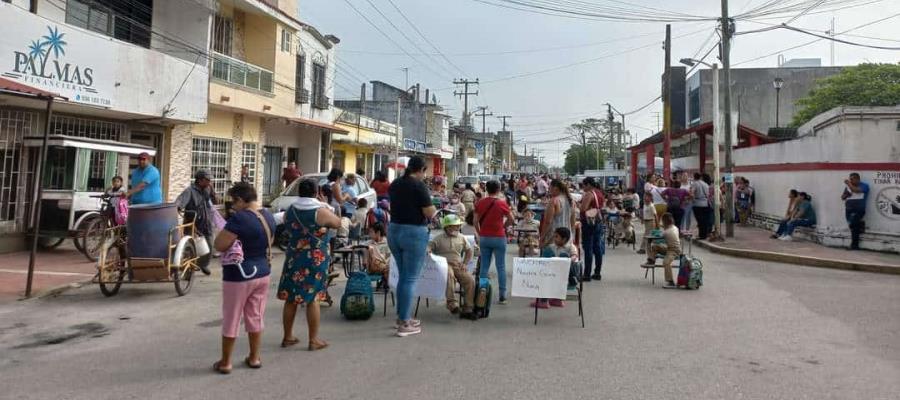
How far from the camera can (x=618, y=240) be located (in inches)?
610

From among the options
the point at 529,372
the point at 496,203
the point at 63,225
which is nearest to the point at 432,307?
the point at 496,203

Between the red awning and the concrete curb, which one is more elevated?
the red awning

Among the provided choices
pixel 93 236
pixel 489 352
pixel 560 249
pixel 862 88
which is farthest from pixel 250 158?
pixel 862 88

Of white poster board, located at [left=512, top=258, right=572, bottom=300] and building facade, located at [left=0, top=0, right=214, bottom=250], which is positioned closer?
white poster board, located at [left=512, top=258, right=572, bottom=300]

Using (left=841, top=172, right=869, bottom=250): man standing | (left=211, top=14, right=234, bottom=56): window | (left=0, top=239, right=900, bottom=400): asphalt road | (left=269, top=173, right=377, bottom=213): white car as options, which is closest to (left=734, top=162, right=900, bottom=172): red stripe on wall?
(left=841, top=172, right=869, bottom=250): man standing

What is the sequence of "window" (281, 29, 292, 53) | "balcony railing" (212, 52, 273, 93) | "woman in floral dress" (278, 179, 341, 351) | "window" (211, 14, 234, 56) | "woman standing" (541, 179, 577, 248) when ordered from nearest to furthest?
"woman in floral dress" (278, 179, 341, 351) → "woman standing" (541, 179, 577, 248) → "balcony railing" (212, 52, 273, 93) → "window" (211, 14, 234, 56) → "window" (281, 29, 292, 53)

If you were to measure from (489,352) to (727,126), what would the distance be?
1378 cm

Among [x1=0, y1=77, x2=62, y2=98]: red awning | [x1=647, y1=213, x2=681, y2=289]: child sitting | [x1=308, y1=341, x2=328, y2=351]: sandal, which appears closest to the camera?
[x1=308, y1=341, x2=328, y2=351]: sandal

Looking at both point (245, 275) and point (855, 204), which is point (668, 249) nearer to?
point (245, 275)

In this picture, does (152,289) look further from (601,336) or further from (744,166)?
(744,166)

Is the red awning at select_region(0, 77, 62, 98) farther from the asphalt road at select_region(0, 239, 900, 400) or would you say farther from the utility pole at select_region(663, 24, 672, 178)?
the utility pole at select_region(663, 24, 672, 178)

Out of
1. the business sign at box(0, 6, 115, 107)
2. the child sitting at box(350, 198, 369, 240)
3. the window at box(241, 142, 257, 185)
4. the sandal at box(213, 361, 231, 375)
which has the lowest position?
the sandal at box(213, 361, 231, 375)

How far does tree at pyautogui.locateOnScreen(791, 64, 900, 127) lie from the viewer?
1532 inches

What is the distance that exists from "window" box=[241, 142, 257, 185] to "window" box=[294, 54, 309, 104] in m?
3.07
